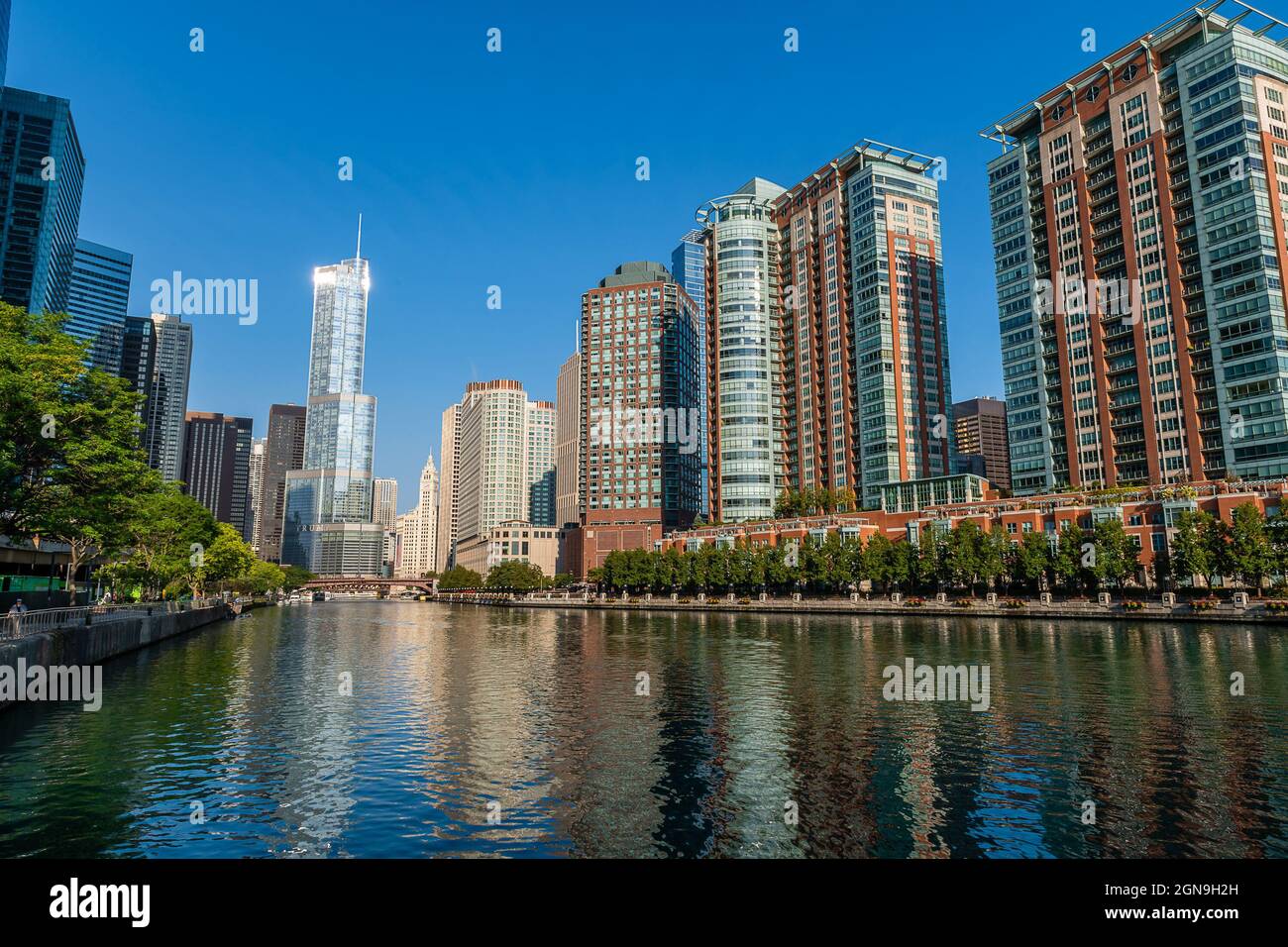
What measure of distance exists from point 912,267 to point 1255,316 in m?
80.5

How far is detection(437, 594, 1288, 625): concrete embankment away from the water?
132 feet

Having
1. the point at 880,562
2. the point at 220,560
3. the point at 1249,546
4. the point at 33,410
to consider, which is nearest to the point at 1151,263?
the point at 1249,546

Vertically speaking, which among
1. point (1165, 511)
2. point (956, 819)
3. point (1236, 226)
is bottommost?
point (956, 819)

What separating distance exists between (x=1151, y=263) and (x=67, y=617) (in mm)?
170899

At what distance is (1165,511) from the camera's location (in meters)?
114

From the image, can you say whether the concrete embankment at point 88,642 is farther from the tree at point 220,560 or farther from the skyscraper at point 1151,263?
the skyscraper at point 1151,263

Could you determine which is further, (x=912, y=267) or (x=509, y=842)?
(x=912, y=267)

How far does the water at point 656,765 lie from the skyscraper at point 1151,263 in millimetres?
99388

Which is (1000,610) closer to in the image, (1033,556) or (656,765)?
(1033,556)

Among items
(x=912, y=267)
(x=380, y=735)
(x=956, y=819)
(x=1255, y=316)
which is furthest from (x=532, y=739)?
(x=912, y=267)

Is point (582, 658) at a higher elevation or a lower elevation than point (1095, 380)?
lower

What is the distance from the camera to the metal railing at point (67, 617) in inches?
1638

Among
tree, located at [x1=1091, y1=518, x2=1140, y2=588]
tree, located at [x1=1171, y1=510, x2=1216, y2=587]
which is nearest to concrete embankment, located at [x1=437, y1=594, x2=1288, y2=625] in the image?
tree, located at [x1=1171, y1=510, x2=1216, y2=587]
